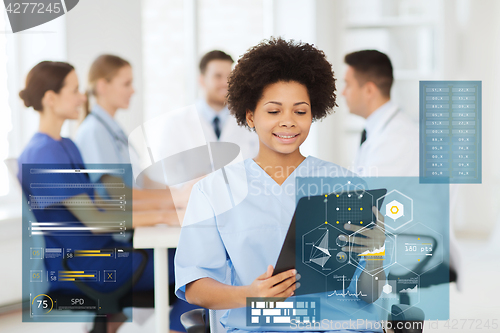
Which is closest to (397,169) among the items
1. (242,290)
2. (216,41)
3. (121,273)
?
(242,290)

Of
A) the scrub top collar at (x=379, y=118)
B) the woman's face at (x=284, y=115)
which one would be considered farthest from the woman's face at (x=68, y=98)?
the scrub top collar at (x=379, y=118)

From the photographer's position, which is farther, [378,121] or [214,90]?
A: [214,90]

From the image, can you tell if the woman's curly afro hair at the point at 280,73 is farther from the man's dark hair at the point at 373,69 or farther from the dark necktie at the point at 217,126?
the dark necktie at the point at 217,126

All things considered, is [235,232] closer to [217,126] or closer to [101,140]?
[101,140]

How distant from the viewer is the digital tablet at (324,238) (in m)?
→ 0.92

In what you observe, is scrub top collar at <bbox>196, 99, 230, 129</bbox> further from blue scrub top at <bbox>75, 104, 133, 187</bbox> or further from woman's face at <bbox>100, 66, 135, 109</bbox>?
blue scrub top at <bbox>75, 104, 133, 187</bbox>

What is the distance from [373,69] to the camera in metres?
1.63

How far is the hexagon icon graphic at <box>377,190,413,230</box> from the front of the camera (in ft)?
3.24

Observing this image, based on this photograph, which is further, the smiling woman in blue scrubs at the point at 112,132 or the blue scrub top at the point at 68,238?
the smiling woman in blue scrubs at the point at 112,132
